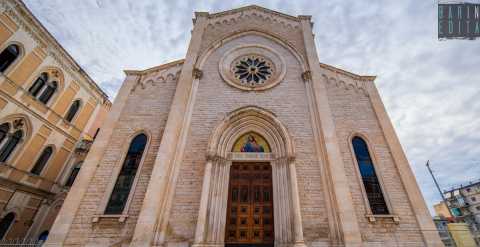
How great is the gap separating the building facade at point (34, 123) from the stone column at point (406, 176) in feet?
62.3

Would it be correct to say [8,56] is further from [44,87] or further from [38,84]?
[44,87]

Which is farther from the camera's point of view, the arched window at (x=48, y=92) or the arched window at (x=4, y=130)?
the arched window at (x=48, y=92)

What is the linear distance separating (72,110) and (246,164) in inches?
571

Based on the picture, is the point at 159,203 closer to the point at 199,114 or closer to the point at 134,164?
the point at 134,164

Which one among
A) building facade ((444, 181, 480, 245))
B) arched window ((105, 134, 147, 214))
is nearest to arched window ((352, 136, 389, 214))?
arched window ((105, 134, 147, 214))

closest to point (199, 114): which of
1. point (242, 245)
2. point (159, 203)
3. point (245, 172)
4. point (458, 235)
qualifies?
point (245, 172)

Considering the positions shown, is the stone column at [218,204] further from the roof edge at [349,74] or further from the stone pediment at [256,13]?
the stone pediment at [256,13]

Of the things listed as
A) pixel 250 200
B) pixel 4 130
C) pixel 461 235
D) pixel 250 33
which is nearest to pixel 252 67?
pixel 250 33

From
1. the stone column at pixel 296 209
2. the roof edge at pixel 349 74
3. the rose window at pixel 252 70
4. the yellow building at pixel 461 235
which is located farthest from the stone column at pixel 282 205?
the roof edge at pixel 349 74

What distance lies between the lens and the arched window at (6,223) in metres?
11.0

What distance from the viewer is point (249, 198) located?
7.98m

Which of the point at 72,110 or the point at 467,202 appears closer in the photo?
the point at 72,110

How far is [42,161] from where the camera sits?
43.2 ft

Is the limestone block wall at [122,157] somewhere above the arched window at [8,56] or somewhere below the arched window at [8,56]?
below
